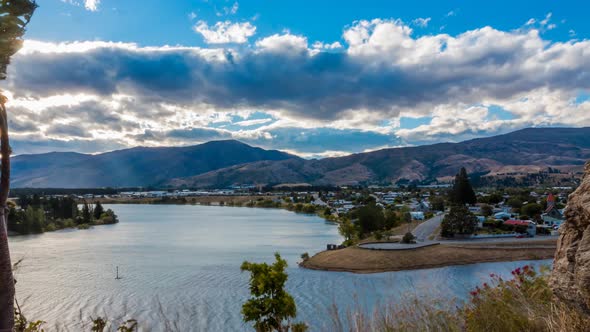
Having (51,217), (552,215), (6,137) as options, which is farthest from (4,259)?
(51,217)

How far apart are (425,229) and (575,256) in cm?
5846

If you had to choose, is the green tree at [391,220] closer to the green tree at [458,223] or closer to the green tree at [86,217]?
the green tree at [458,223]

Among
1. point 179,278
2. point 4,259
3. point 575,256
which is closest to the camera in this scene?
point 575,256

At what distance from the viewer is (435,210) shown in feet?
286

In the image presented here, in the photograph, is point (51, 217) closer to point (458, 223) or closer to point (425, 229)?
point (425, 229)

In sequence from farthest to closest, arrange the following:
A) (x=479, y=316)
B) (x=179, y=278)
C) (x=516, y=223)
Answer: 1. (x=516, y=223)
2. (x=179, y=278)
3. (x=479, y=316)

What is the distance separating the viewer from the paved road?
53906 millimetres

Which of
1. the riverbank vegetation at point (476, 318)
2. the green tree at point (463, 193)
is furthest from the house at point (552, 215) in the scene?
the riverbank vegetation at point (476, 318)

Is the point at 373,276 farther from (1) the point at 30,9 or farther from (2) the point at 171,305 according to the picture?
(1) the point at 30,9

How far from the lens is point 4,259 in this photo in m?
5.54

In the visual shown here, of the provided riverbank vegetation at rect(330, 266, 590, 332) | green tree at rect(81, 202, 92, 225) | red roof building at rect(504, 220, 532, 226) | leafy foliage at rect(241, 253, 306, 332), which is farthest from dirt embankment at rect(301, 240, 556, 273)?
green tree at rect(81, 202, 92, 225)

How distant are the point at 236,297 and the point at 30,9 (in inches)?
1008

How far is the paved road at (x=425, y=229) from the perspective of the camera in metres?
53.9

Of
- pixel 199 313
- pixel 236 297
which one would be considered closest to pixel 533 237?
pixel 236 297
